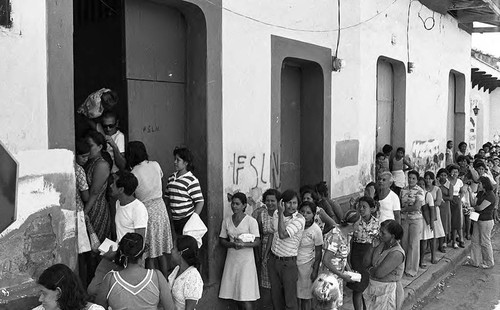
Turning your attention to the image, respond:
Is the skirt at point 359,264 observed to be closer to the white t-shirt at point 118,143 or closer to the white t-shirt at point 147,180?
the white t-shirt at point 147,180

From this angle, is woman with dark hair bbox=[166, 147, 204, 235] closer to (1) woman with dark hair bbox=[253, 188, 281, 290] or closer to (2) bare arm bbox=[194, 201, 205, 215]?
(2) bare arm bbox=[194, 201, 205, 215]

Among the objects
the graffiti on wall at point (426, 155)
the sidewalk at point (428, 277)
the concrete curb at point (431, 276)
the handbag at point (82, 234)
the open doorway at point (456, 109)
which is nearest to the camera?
the handbag at point (82, 234)

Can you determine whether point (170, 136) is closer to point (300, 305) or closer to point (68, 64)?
point (68, 64)

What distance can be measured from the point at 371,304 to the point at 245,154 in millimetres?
2110

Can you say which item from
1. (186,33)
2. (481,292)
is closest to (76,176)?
(186,33)

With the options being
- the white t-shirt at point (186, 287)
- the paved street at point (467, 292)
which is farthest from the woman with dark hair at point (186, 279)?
the paved street at point (467, 292)

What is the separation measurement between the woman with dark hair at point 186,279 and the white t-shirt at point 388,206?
11.5 feet

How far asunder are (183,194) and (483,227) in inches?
240

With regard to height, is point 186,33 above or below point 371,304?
above

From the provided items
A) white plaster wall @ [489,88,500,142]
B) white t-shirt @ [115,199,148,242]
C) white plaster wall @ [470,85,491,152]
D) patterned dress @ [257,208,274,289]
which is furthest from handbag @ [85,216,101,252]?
white plaster wall @ [489,88,500,142]

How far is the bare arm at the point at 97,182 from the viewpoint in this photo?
459 centimetres

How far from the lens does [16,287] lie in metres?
3.83

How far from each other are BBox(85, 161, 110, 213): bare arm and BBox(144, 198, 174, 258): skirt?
530 millimetres

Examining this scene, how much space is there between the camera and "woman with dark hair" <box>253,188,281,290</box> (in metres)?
6.18
